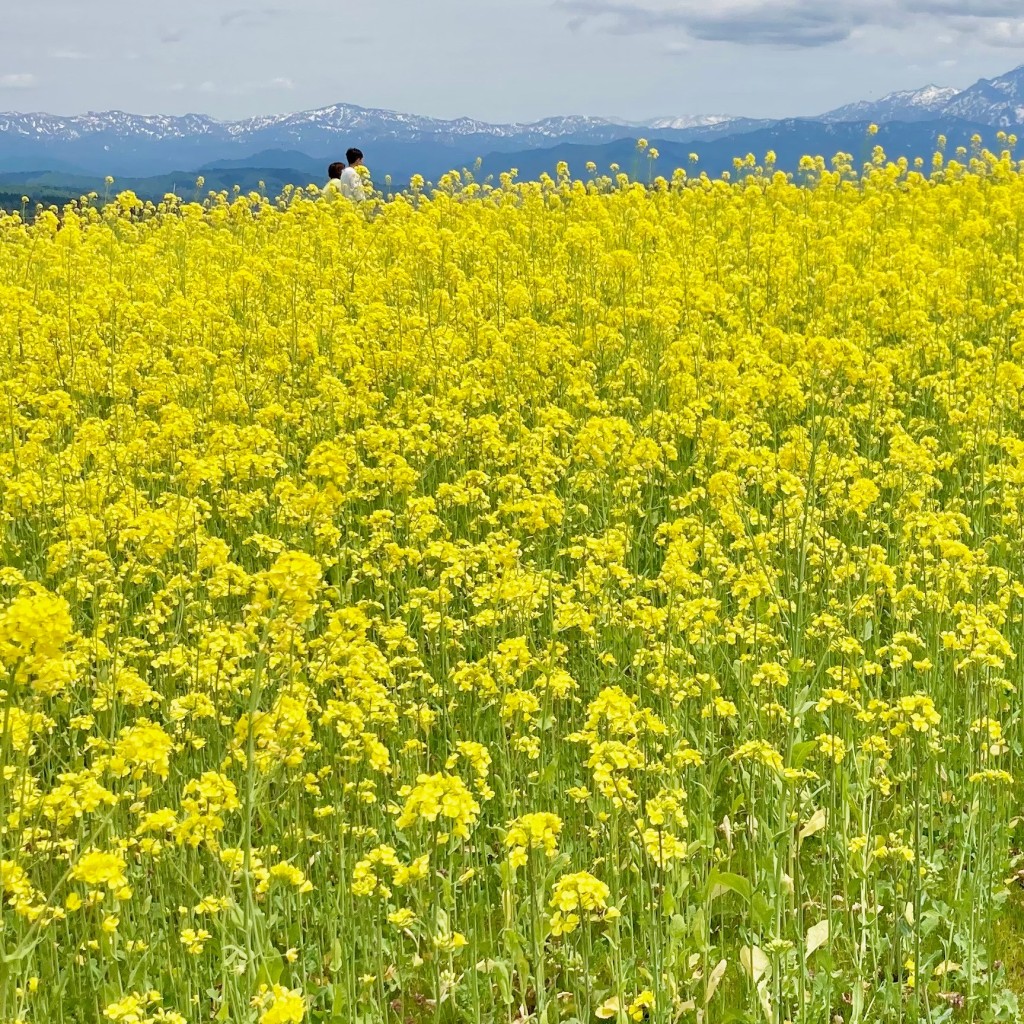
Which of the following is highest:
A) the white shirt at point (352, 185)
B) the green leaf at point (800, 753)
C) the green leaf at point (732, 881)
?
the white shirt at point (352, 185)

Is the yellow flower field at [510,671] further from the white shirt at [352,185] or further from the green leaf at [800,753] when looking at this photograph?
the white shirt at [352,185]

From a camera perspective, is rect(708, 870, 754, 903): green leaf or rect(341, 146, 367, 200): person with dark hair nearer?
rect(708, 870, 754, 903): green leaf

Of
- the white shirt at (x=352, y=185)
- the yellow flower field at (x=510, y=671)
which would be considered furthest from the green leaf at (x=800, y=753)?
the white shirt at (x=352, y=185)

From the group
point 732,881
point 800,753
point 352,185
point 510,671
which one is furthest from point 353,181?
point 732,881

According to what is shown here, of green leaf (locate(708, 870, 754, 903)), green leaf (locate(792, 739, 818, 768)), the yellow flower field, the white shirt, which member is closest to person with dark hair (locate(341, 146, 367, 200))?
the white shirt

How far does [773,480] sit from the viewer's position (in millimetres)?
5109

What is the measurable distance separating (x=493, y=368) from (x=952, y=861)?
4743 millimetres

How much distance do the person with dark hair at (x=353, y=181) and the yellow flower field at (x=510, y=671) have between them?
7.97m

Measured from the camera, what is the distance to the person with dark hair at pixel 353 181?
55.3ft

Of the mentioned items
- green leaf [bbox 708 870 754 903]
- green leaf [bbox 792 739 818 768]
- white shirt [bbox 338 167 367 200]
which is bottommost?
green leaf [bbox 708 870 754 903]

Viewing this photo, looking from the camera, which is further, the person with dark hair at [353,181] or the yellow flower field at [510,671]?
the person with dark hair at [353,181]

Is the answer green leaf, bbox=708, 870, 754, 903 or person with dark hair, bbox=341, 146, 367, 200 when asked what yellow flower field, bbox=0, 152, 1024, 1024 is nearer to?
green leaf, bbox=708, 870, 754, 903

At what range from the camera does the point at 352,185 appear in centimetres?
1712

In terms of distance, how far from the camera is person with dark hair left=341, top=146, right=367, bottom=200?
55.3ft
